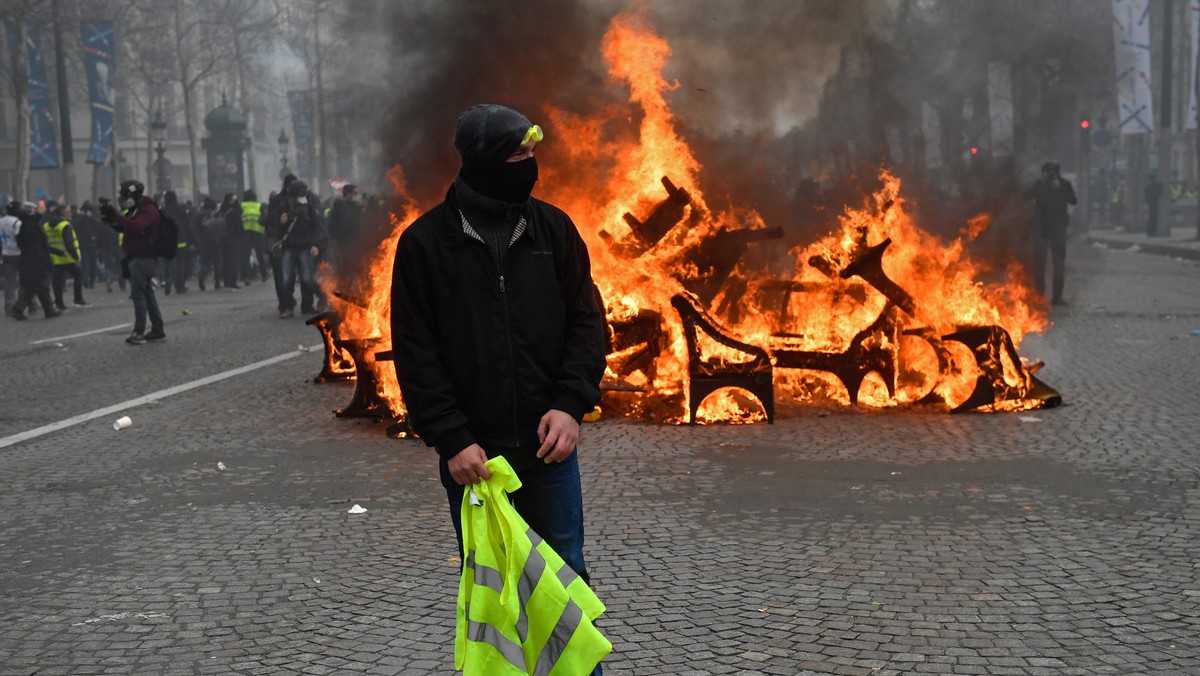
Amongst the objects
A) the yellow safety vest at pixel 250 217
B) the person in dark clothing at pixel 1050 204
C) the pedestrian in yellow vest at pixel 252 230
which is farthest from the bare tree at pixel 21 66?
the person in dark clothing at pixel 1050 204

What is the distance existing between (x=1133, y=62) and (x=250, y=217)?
705 inches

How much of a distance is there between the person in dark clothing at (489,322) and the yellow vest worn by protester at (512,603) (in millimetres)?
79

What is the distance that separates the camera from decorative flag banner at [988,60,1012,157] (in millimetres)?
14664

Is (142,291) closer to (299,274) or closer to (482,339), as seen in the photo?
(299,274)

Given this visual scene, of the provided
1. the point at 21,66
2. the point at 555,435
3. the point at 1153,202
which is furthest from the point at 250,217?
the point at 1153,202

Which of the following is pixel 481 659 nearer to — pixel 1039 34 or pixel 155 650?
pixel 155 650

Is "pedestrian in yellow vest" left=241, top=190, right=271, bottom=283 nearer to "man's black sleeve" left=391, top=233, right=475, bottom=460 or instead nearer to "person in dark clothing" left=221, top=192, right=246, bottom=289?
"person in dark clothing" left=221, top=192, right=246, bottom=289

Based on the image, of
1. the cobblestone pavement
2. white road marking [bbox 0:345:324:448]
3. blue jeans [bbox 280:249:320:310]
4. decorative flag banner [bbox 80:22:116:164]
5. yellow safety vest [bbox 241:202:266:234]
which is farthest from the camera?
decorative flag banner [bbox 80:22:116:164]

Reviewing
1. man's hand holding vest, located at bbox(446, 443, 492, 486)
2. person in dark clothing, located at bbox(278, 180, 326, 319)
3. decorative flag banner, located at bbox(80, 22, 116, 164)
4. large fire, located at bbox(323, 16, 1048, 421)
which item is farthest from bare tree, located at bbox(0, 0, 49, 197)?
man's hand holding vest, located at bbox(446, 443, 492, 486)

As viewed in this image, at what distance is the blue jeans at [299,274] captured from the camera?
687 inches

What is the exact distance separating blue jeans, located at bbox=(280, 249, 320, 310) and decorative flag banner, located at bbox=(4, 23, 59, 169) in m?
14.8

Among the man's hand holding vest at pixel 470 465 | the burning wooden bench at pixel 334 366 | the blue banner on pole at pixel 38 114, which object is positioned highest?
the blue banner on pole at pixel 38 114

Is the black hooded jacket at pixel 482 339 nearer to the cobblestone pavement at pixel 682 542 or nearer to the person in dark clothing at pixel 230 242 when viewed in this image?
the cobblestone pavement at pixel 682 542

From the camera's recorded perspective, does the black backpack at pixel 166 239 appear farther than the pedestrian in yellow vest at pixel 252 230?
No
